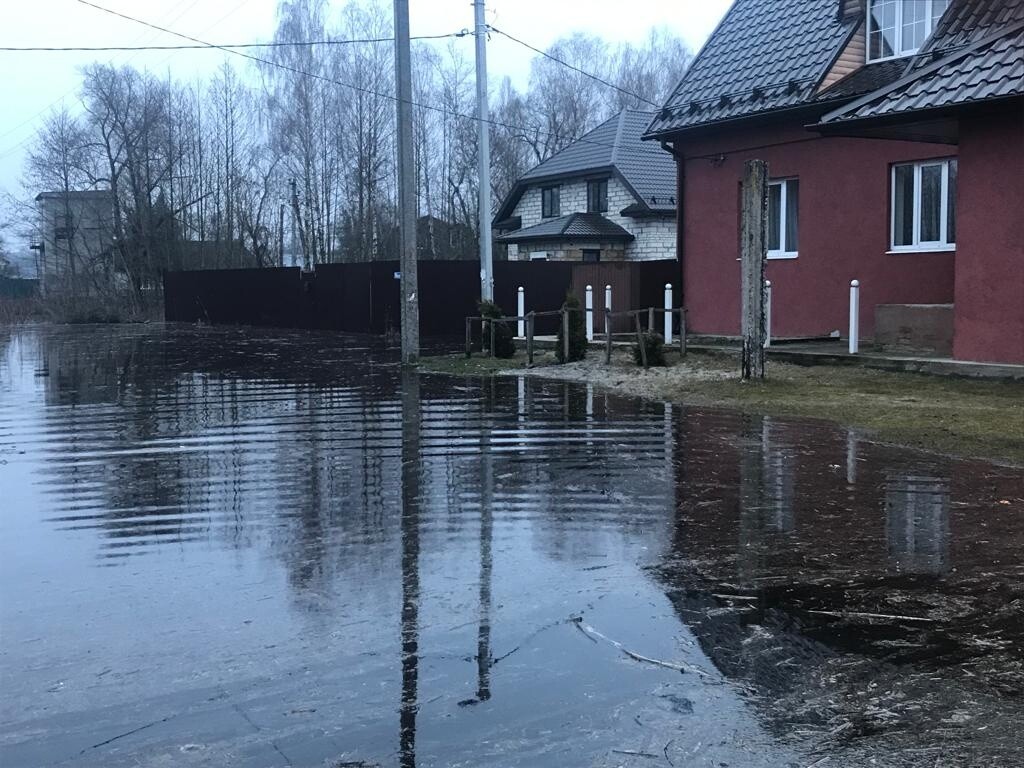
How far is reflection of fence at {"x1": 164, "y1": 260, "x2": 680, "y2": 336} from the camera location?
28297 millimetres

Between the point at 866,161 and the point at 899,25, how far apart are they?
8.54ft

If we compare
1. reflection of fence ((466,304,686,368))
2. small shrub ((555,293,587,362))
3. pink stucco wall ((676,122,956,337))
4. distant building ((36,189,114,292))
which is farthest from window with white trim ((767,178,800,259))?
distant building ((36,189,114,292))

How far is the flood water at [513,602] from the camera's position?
418 centimetres

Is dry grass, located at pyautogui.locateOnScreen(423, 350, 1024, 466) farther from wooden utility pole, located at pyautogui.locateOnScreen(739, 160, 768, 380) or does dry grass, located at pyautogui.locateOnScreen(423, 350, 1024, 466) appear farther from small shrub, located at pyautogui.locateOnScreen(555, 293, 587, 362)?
wooden utility pole, located at pyautogui.locateOnScreen(739, 160, 768, 380)

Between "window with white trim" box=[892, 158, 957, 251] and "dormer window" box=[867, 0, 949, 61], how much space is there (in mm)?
2298

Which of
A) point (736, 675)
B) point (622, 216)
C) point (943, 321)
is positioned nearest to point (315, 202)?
point (622, 216)

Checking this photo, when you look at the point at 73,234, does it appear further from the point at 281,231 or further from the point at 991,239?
the point at 991,239

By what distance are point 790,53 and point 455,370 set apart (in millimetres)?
8868

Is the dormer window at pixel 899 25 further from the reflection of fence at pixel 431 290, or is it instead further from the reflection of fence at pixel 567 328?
the reflection of fence at pixel 431 290

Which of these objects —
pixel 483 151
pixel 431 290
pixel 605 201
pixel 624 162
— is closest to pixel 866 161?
pixel 483 151

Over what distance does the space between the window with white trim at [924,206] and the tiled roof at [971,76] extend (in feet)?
6.38

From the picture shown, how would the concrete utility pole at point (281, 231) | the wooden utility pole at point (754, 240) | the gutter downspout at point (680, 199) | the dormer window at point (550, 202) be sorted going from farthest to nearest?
the concrete utility pole at point (281, 231) < the dormer window at point (550, 202) < the gutter downspout at point (680, 199) < the wooden utility pole at point (754, 240)

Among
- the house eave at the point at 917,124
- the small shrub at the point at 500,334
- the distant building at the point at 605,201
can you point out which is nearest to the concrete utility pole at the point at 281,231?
the distant building at the point at 605,201

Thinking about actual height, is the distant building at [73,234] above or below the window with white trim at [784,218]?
above
